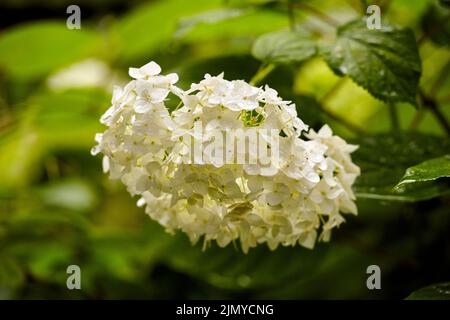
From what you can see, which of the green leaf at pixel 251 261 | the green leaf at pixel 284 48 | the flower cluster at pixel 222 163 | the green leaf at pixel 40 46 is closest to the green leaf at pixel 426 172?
the flower cluster at pixel 222 163

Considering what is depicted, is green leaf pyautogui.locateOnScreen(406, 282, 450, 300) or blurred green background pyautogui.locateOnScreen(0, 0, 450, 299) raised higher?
blurred green background pyautogui.locateOnScreen(0, 0, 450, 299)

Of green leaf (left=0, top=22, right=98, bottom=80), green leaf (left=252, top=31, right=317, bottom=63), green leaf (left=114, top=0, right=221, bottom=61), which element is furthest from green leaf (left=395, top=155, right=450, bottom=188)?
green leaf (left=0, top=22, right=98, bottom=80)

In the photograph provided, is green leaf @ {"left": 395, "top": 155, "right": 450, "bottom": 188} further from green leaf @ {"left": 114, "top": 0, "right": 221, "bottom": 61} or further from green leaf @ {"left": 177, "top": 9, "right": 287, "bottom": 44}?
green leaf @ {"left": 114, "top": 0, "right": 221, "bottom": 61}

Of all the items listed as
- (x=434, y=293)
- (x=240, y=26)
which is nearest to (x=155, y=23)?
(x=240, y=26)

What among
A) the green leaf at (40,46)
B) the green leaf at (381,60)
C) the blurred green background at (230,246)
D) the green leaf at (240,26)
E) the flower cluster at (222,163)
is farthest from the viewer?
the green leaf at (40,46)

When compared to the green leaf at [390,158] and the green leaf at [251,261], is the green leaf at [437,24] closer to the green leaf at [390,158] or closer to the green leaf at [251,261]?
the green leaf at [390,158]

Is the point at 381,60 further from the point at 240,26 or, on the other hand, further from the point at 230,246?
the point at 240,26
